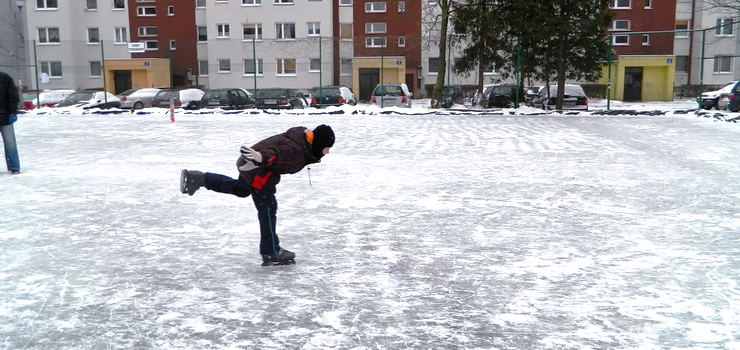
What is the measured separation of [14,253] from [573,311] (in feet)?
16.1

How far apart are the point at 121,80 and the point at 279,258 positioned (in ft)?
169

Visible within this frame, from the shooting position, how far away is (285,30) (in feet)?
166

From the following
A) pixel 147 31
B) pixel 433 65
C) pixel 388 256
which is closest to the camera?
pixel 388 256

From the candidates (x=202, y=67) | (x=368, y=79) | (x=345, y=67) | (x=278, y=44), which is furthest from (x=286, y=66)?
(x=202, y=67)

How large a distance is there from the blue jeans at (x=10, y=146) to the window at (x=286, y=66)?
36.8m

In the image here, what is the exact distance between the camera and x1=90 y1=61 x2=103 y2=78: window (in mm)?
50812

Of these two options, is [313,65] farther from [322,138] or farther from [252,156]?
[252,156]

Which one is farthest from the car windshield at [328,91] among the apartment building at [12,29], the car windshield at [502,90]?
the apartment building at [12,29]

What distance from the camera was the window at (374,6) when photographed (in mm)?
52094

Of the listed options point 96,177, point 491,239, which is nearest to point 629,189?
point 491,239

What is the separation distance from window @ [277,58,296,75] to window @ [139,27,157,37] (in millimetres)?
17044

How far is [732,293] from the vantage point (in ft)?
15.9

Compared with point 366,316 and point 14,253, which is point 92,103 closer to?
point 14,253

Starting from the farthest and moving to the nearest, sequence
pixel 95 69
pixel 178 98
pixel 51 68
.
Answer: pixel 95 69 < pixel 51 68 < pixel 178 98
